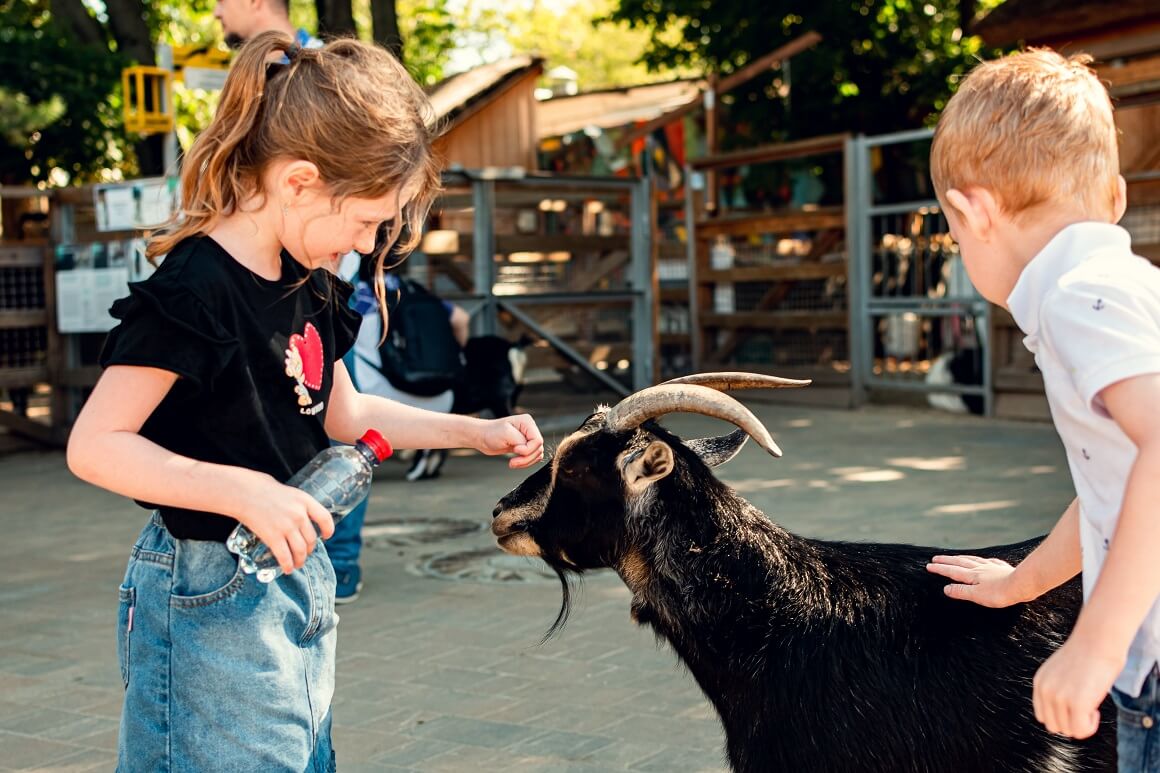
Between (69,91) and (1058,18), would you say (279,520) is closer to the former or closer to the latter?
(1058,18)

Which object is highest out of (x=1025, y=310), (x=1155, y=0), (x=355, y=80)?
(x=1155, y=0)

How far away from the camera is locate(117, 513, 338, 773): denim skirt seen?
8.38 feet

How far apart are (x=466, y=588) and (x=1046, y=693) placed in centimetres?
479

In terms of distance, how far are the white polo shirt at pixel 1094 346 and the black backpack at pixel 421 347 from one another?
7.34 meters

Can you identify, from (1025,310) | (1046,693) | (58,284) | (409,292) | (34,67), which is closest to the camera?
(1046,693)

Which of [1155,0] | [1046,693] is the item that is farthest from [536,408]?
[1046,693]

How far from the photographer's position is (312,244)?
271 centimetres

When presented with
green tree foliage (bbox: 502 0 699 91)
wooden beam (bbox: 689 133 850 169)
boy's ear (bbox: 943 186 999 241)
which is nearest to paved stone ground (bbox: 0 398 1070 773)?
boy's ear (bbox: 943 186 999 241)

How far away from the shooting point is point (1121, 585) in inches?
76.6

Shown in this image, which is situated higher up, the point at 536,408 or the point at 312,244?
the point at 312,244

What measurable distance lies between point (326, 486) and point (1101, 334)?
144 cm

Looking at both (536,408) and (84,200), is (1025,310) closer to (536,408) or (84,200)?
(536,408)

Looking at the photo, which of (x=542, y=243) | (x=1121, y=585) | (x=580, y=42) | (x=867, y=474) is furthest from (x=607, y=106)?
(x=580, y=42)

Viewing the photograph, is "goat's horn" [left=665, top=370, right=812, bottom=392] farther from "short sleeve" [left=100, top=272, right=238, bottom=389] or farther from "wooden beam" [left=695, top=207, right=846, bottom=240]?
"wooden beam" [left=695, top=207, right=846, bottom=240]
